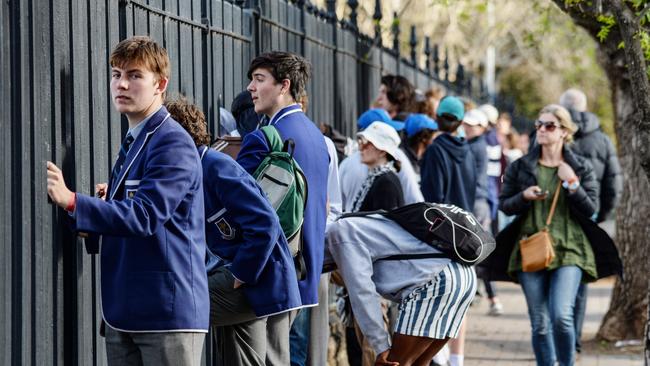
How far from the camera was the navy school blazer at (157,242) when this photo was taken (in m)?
4.41

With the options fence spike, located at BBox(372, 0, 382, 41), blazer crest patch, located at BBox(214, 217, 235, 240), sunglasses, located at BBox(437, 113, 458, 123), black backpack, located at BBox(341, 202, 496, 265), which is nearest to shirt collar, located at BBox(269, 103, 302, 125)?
black backpack, located at BBox(341, 202, 496, 265)

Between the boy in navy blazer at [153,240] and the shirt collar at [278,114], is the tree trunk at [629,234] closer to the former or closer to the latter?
the shirt collar at [278,114]

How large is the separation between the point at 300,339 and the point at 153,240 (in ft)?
9.47

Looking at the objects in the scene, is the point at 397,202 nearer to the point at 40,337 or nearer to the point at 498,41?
the point at 40,337

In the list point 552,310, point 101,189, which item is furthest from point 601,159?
point 101,189

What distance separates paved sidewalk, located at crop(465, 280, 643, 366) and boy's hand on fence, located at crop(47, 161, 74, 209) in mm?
6334

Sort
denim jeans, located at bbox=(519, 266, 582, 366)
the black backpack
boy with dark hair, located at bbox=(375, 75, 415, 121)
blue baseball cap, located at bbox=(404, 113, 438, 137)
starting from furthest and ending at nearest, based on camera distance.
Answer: boy with dark hair, located at bbox=(375, 75, 415, 121)
blue baseball cap, located at bbox=(404, 113, 438, 137)
denim jeans, located at bbox=(519, 266, 582, 366)
the black backpack

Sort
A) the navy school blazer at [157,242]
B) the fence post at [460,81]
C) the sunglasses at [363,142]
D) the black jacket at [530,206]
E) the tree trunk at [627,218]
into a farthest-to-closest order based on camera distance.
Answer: the fence post at [460,81]
the tree trunk at [627,218]
the black jacket at [530,206]
the sunglasses at [363,142]
the navy school blazer at [157,242]

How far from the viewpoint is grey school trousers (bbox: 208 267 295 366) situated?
217 inches

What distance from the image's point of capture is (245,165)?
19.3ft

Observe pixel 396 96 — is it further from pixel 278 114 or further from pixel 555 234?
pixel 278 114

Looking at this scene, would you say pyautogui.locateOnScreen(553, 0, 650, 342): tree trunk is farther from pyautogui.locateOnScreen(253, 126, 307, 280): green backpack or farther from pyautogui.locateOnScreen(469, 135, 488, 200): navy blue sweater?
pyautogui.locateOnScreen(253, 126, 307, 280): green backpack

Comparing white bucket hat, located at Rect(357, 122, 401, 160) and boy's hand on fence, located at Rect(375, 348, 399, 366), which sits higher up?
white bucket hat, located at Rect(357, 122, 401, 160)

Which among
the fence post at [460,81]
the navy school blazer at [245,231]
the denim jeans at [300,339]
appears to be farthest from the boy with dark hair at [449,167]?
the fence post at [460,81]
